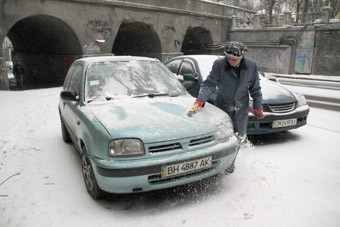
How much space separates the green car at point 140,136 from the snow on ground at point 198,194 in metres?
0.30

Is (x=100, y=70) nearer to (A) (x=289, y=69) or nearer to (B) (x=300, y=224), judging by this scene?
(B) (x=300, y=224)

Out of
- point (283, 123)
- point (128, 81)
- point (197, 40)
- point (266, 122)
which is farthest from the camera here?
point (197, 40)

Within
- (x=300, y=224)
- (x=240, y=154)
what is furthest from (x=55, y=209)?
(x=240, y=154)

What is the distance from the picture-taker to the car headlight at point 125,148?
2.59 m

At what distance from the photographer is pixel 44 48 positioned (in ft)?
64.5

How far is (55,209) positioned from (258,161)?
2825 millimetres

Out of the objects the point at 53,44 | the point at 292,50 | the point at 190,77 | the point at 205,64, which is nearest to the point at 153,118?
the point at 190,77

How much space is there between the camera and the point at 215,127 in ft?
9.81

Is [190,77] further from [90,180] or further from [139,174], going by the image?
[139,174]

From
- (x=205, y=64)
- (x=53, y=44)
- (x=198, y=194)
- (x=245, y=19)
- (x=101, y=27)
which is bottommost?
(x=198, y=194)

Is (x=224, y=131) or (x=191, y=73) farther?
(x=191, y=73)

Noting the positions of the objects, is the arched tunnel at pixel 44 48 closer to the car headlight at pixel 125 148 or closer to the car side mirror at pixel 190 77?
the car side mirror at pixel 190 77

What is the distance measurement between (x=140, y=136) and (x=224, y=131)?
1.02 metres

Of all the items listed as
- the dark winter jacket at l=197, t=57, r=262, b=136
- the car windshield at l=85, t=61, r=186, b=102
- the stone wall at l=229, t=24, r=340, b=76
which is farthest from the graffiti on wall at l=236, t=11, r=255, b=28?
the dark winter jacket at l=197, t=57, r=262, b=136
